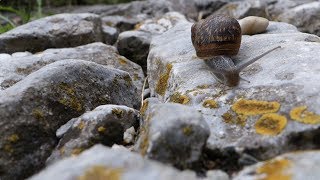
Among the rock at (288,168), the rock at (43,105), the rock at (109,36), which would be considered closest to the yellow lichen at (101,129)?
the rock at (43,105)

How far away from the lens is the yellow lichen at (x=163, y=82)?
3.87m

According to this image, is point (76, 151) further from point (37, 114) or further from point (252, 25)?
point (252, 25)

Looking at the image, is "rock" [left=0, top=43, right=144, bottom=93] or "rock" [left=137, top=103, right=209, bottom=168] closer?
"rock" [left=137, top=103, right=209, bottom=168]

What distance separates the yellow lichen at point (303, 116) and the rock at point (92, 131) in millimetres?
1220

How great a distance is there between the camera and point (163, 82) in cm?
392

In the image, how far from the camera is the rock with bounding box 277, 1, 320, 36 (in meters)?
6.48

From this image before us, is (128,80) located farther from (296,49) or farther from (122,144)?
(296,49)

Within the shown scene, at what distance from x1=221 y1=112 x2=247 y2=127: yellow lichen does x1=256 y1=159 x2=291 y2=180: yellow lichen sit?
508 mm

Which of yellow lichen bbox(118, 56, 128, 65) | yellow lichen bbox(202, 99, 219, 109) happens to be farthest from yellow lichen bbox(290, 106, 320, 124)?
yellow lichen bbox(118, 56, 128, 65)

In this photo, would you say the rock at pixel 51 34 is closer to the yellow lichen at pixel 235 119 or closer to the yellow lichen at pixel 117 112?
the yellow lichen at pixel 117 112

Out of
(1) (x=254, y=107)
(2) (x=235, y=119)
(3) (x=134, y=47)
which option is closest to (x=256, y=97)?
(1) (x=254, y=107)

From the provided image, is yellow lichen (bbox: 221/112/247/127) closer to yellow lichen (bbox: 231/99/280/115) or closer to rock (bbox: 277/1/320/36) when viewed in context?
yellow lichen (bbox: 231/99/280/115)

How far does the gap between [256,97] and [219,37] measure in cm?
92

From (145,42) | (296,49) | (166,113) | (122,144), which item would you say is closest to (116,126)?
(122,144)
